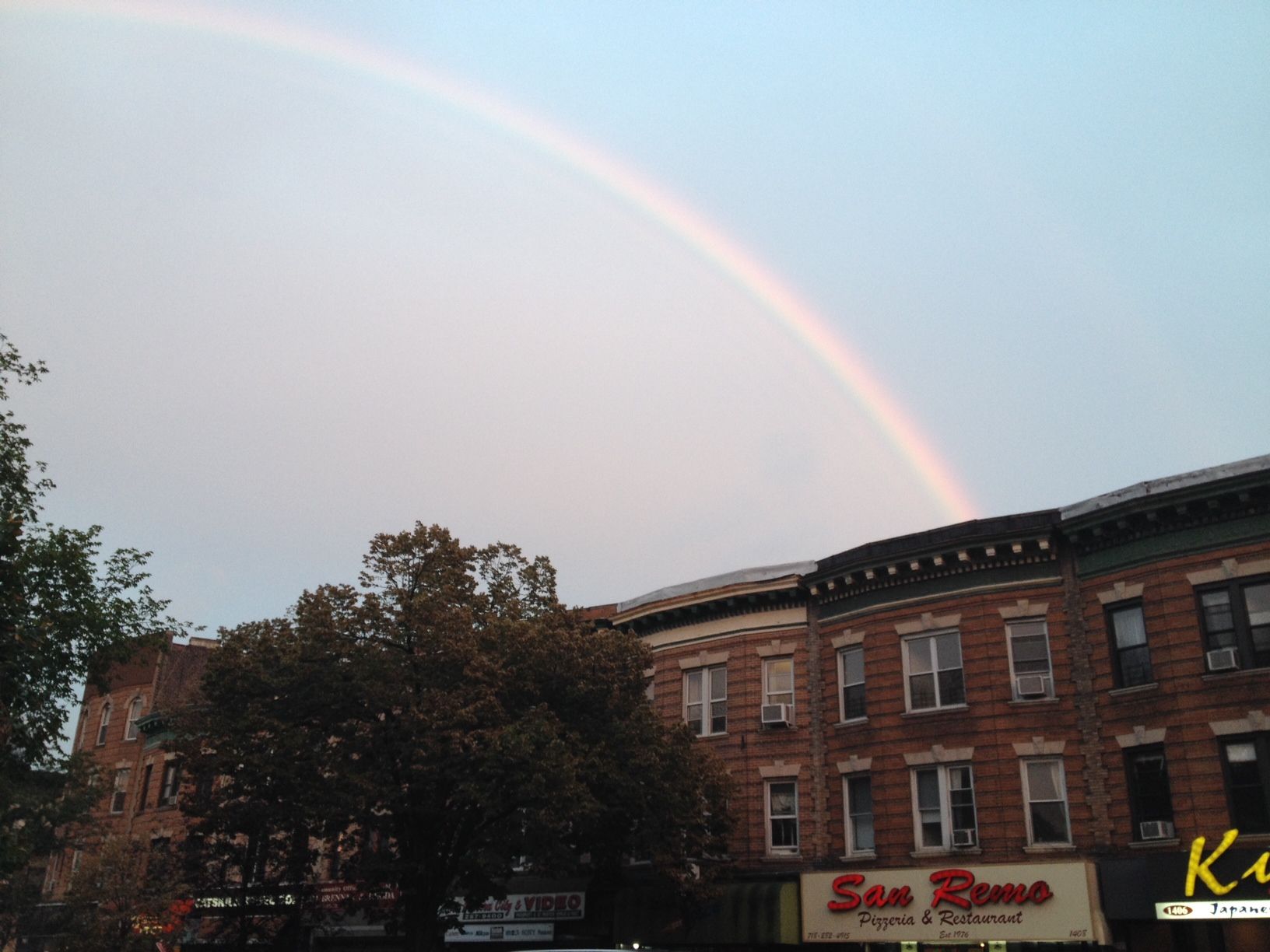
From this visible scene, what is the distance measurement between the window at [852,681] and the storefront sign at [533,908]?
936 centimetres

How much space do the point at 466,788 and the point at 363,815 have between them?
2.88 m

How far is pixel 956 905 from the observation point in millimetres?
26094

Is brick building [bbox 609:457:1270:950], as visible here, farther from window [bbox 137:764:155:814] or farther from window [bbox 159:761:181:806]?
window [bbox 137:764:155:814]

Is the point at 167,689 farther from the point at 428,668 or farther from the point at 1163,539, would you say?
the point at 1163,539

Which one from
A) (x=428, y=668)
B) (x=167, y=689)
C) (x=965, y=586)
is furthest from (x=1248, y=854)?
(x=167, y=689)

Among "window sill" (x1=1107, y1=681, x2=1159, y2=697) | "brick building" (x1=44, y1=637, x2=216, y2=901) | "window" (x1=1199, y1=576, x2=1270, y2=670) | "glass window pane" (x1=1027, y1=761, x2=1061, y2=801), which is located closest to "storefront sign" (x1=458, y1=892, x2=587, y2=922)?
"glass window pane" (x1=1027, y1=761, x2=1061, y2=801)

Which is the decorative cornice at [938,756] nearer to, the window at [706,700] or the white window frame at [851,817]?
the white window frame at [851,817]

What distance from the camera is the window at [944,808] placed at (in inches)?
1061

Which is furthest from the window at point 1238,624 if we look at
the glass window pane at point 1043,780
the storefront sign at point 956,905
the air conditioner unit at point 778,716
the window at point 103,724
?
the window at point 103,724

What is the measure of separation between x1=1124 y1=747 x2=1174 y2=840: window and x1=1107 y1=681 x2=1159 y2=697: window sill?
45.4 inches

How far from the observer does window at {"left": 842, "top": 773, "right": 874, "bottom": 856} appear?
1133 inches

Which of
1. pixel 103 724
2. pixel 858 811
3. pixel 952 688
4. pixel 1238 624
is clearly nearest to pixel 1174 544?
pixel 1238 624

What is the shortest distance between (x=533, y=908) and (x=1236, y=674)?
780 inches

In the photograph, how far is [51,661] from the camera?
73.1 feet
